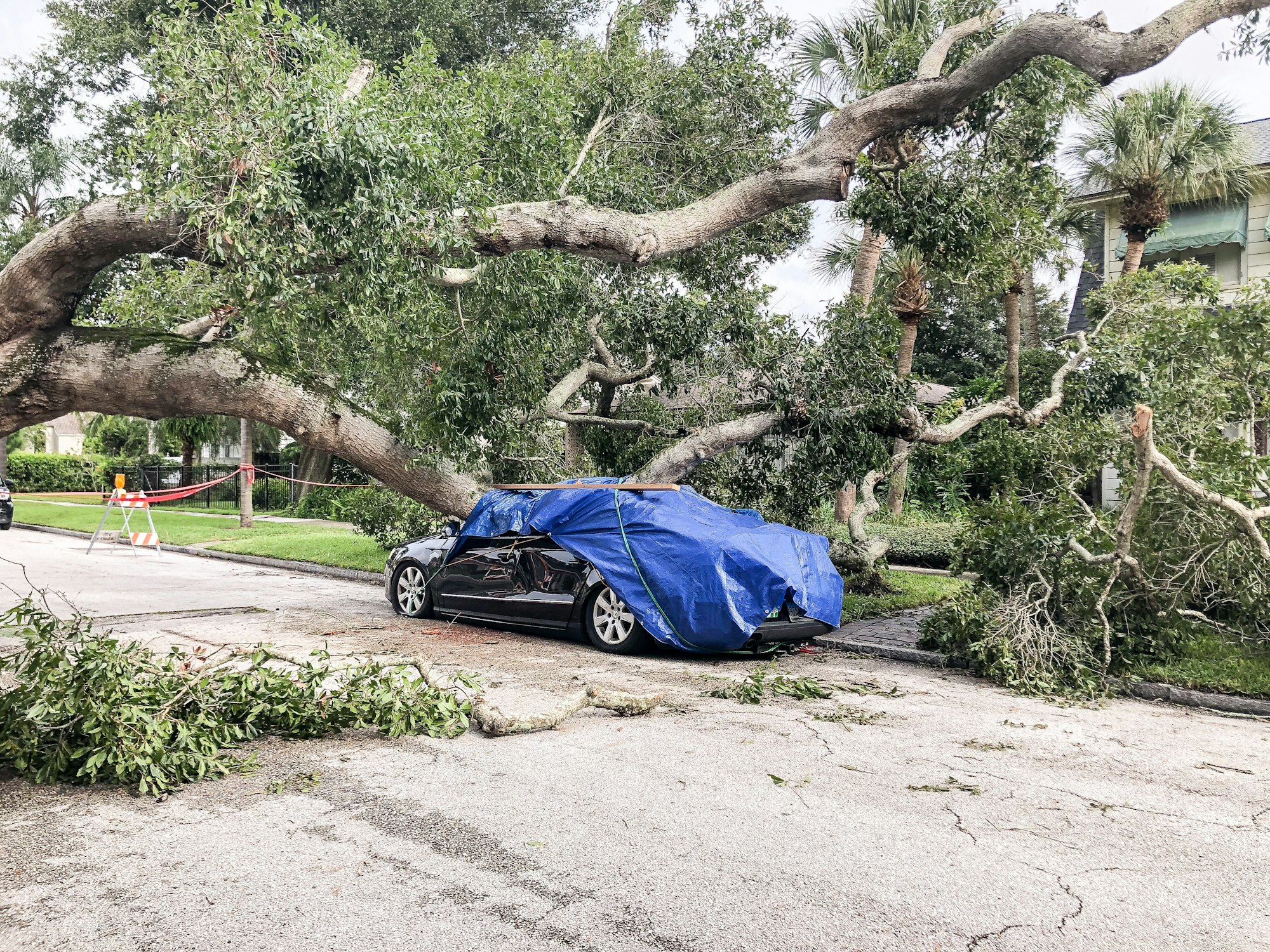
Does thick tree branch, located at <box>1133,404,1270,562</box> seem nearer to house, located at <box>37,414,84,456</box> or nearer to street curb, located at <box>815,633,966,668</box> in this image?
street curb, located at <box>815,633,966,668</box>

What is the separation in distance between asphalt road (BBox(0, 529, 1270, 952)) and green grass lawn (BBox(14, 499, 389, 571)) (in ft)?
34.8

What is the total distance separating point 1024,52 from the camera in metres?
7.77

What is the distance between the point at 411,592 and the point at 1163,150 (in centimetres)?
1879

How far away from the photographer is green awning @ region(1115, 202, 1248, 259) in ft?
69.8

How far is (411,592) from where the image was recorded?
10852 millimetres

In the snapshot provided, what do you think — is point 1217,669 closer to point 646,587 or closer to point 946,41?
point 646,587

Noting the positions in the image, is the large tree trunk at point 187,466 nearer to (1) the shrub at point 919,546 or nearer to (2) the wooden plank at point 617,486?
(1) the shrub at point 919,546

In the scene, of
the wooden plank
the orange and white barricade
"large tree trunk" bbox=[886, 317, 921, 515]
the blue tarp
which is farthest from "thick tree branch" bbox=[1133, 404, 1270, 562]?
the orange and white barricade

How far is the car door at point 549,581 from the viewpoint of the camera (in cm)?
928

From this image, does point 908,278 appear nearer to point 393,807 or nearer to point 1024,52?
point 1024,52

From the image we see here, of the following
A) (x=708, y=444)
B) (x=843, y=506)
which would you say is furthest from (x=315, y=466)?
(x=708, y=444)

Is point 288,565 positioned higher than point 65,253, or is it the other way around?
→ point 65,253

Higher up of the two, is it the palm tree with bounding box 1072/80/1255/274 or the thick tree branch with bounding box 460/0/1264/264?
the palm tree with bounding box 1072/80/1255/274

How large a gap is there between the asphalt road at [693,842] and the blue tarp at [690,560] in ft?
5.12
